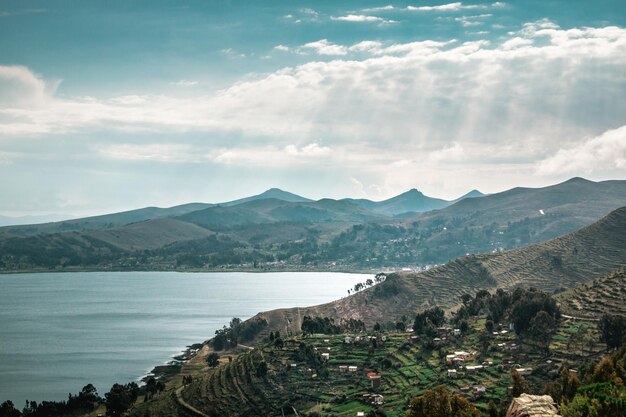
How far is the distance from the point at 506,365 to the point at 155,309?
4872 inches

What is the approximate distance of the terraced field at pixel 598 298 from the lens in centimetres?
8481

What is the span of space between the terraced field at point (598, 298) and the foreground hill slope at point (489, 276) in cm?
3429

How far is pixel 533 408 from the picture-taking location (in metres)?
36.7

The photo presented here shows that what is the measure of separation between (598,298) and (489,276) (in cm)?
5294

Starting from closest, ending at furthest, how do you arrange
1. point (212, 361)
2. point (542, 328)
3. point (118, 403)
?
1. point (118, 403)
2. point (542, 328)
3. point (212, 361)

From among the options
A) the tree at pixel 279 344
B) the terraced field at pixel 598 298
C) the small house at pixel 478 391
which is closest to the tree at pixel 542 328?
the terraced field at pixel 598 298

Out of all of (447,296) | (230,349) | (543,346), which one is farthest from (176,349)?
(543,346)

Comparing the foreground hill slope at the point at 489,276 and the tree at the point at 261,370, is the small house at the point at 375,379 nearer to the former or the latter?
the tree at the point at 261,370

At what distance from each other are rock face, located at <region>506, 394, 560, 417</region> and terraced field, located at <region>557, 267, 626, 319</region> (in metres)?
49.1

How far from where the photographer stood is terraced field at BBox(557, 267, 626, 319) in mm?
84812

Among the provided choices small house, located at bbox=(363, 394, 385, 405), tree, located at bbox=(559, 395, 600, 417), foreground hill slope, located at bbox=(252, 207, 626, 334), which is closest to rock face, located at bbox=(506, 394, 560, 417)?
tree, located at bbox=(559, 395, 600, 417)

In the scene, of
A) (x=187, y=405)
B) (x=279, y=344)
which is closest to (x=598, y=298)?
(x=279, y=344)

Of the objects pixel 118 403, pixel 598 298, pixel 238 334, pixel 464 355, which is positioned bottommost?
pixel 118 403

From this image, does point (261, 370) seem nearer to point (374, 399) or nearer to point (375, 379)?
point (375, 379)
